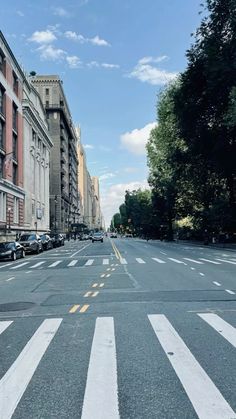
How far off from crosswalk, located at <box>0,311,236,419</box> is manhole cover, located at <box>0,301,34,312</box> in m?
1.61

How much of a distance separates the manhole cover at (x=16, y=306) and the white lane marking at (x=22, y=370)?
2446 mm

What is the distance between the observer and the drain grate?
10461mm

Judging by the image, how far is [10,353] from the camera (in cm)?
652

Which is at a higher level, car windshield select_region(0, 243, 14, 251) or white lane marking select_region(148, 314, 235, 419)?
car windshield select_region(0, 243, 14, 251)

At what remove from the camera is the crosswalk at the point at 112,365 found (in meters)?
4.45

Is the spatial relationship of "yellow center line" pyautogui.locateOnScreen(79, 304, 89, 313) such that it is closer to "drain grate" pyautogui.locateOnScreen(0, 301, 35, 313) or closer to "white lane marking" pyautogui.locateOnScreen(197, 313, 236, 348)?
"drain grate" pyautogui.locateOnScreen(0, 301, 35, 313)

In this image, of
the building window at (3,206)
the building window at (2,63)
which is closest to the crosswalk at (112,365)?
the building window at (3,206)

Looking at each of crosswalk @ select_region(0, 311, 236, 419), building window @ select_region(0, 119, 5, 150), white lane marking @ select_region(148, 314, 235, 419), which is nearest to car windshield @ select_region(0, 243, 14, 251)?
building window @ select_region(0, 119, 5, 150)

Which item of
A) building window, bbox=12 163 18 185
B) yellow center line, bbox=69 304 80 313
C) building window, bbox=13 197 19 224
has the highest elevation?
building window, bbox=12 163 18 185

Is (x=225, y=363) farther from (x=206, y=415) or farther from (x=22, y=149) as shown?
(x=22, y=149)

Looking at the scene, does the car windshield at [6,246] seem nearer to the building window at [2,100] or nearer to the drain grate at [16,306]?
the drain grate at [16,306]

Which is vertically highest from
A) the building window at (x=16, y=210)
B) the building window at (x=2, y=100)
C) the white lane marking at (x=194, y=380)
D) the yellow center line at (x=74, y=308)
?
the building window at (x=2, y=100)

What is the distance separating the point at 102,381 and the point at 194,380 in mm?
1030

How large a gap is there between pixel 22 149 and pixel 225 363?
59.8m
